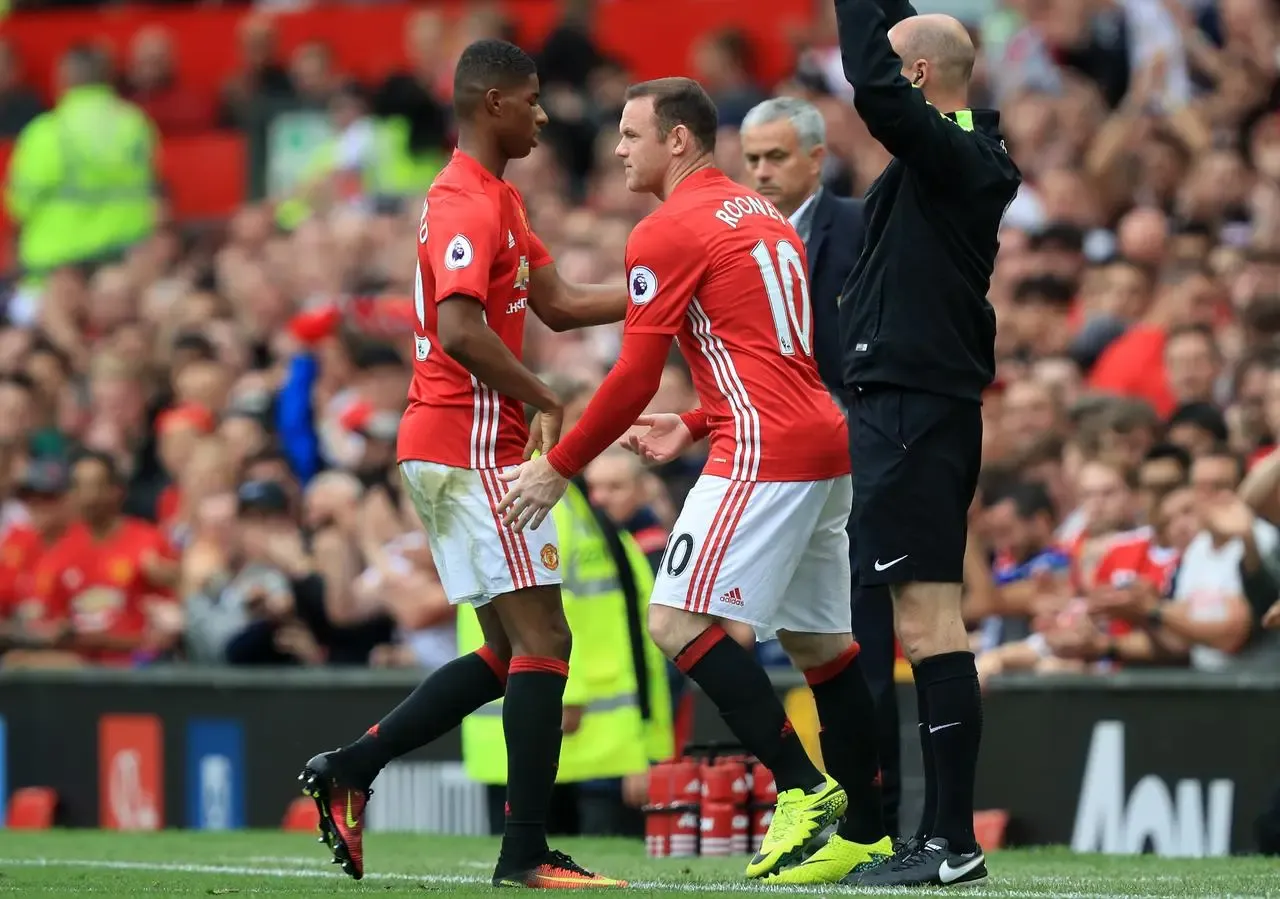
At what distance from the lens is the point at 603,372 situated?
43.6 feet

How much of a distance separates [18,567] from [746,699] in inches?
327

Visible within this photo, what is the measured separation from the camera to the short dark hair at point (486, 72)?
6.96 m

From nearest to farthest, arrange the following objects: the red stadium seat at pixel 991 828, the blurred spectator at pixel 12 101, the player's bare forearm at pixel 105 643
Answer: the red stadium seat at pixel 991 828 → the player's bare forearm at pixel 105 643 → the blurred spectator at pixel 12 101

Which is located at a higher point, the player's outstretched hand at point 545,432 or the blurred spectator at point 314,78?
the blurred spectator at point 314,78

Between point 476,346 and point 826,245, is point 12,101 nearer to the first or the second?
point 826,245

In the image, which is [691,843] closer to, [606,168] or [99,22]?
[606,168]

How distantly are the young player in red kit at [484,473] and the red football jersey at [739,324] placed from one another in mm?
434

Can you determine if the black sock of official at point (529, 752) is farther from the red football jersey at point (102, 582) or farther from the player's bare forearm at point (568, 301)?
the red football jersey at point (102, 582)

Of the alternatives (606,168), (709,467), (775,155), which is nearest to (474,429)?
(709,467)

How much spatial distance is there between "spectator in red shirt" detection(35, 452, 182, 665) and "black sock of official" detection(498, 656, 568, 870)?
21.6 ft

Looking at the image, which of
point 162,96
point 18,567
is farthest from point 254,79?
point 18,567

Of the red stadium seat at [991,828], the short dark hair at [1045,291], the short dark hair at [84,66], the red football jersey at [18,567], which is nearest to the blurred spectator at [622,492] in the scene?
the red stadium seat at [991,828]

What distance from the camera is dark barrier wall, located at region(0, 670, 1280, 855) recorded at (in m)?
9.35

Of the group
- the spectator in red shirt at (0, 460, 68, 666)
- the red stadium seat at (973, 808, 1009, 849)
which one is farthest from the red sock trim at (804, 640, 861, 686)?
the spectator in red shirt at (0, 460, 68, 666)
